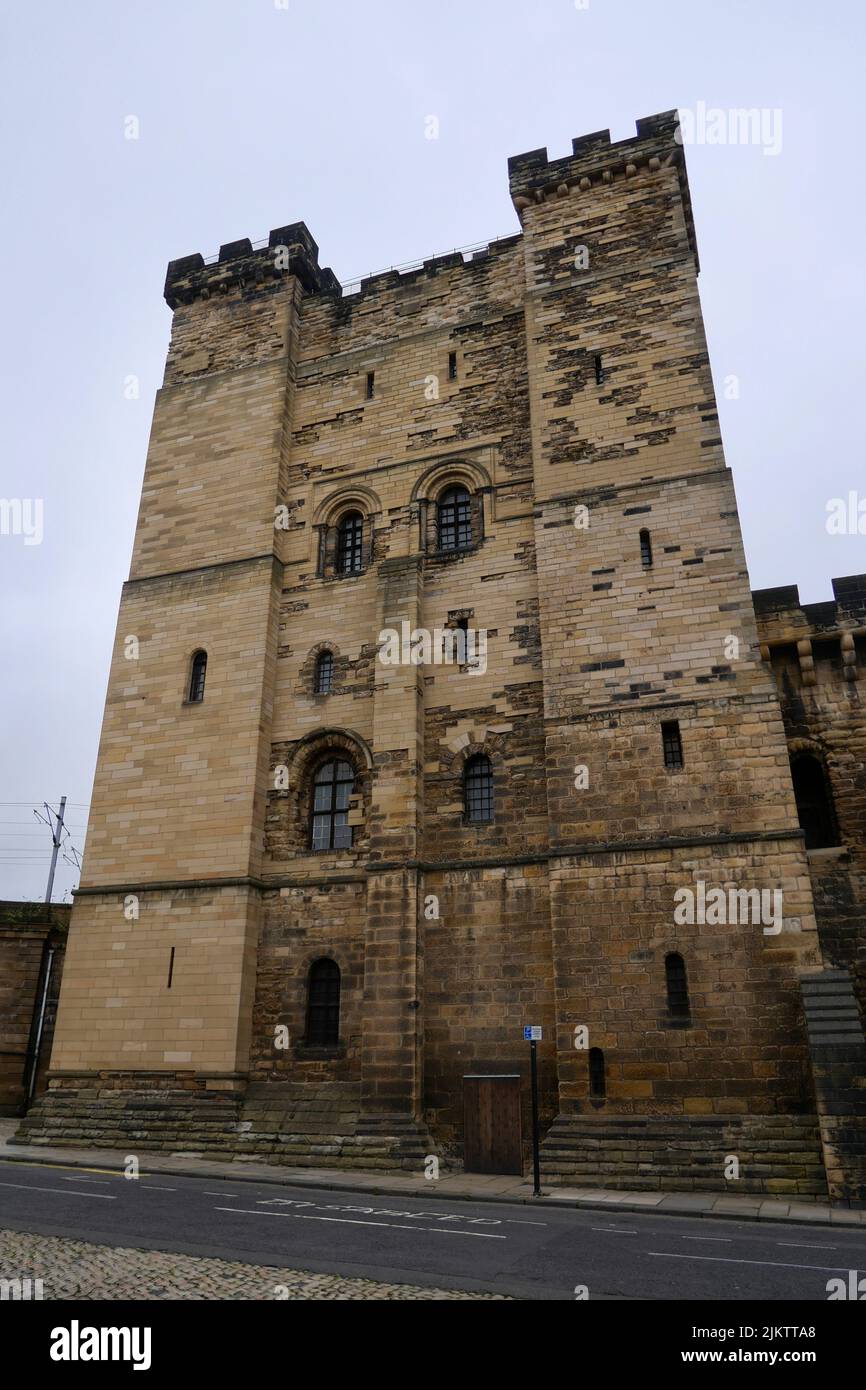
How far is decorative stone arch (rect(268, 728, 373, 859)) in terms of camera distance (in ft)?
59.0

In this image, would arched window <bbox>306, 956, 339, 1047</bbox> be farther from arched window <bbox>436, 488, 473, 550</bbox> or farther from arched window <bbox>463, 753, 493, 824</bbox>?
arched window <bbox>436, 488, 473, 550</bbox>

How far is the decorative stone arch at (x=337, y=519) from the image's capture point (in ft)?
66.4

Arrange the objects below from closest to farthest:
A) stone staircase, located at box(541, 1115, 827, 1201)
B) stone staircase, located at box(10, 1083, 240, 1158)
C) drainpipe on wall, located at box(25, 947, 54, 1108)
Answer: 1. stone staircase, located at box(541, 1115, 827, 1201)
2. stone staircase, located at box(10, 1083, 240, 1158)
3. drainpipe on wall, located at box(25, 947, 54, 1108)

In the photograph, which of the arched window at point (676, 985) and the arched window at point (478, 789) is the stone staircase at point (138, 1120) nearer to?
the arched window at point (478, 789)

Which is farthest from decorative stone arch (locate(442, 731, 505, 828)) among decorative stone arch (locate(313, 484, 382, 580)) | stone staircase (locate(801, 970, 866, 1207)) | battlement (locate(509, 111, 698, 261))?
battlement (locate(509, 111, 698, 261))

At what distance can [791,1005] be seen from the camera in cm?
1341

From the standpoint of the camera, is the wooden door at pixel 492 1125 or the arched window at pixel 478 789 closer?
the wooden door at pixel 492 1125

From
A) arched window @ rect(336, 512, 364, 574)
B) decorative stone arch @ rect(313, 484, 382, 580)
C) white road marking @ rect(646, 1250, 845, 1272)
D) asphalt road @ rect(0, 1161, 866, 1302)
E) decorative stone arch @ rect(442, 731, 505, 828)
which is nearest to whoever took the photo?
asphalt road @ rect(0, 1161, 866, 1302)

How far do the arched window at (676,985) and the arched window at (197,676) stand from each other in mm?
10900

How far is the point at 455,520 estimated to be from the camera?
1980 cm

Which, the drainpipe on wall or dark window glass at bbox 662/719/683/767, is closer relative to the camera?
dark window glass at bbox 662/719/683/767

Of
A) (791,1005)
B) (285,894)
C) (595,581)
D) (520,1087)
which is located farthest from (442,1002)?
(595,581)

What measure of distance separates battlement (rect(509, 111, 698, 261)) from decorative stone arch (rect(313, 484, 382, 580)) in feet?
24.3

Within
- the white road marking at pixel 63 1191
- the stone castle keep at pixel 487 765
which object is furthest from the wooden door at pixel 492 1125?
the white road marking at pixel 63 1191
